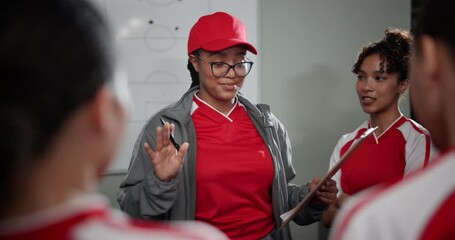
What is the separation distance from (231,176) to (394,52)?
952 mm

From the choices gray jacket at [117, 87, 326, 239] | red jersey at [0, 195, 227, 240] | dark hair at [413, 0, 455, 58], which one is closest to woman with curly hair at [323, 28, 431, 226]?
gray jacket at [117, 87, 326, 239]

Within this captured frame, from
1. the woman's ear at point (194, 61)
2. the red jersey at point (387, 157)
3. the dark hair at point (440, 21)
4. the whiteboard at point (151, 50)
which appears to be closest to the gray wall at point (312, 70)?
the whiteboard at point (151, 50)

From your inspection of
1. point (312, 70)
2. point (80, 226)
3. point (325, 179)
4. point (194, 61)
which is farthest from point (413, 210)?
point (312, 70)

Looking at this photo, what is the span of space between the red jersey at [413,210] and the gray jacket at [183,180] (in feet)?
3.58

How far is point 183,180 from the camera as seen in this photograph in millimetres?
1878

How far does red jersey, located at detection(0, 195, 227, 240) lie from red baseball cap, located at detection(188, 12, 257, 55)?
140cm

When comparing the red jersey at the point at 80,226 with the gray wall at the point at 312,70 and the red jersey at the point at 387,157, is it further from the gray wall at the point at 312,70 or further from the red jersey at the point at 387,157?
the gray wall at the point at 312,70

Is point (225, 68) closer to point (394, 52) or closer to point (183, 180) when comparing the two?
point (183, 180)

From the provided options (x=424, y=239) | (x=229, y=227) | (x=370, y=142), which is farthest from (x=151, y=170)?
(x=424, y=239)

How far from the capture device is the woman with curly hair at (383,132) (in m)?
2.14

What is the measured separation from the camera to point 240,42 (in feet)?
6.61

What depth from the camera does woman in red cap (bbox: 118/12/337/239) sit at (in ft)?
6.17

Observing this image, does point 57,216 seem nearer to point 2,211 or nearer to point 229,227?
point 2,211

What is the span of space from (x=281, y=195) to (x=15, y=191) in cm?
150
